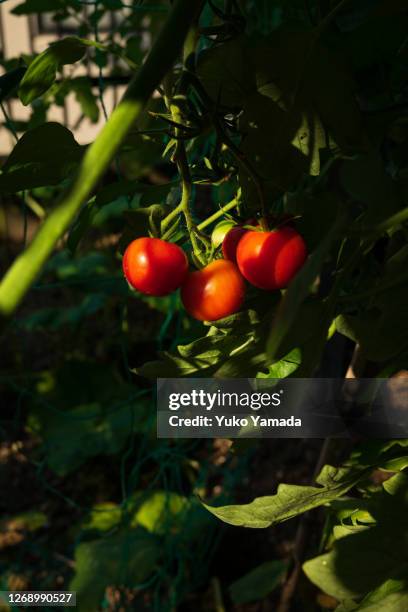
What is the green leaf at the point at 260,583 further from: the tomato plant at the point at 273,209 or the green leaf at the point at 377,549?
the green leaf at the point at 377,549

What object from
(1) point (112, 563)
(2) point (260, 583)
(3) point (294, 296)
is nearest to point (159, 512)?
(1) point (112, 563)

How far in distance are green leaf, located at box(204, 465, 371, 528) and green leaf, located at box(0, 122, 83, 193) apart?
Answer: 37 centimetres

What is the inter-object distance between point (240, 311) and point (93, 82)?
0.78 m

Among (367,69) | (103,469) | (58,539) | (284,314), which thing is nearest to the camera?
(284,314)

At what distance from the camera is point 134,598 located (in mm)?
1832

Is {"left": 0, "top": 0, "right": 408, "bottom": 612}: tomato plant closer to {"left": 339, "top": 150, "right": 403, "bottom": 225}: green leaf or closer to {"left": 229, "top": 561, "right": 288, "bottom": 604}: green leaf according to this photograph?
{"left": 339, "top": 150, "right": 403, "bottom": 225}: green leaf

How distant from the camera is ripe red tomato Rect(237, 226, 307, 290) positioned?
559 mm

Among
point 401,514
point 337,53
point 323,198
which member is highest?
point 337,53

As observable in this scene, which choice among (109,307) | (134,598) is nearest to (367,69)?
(134,598)

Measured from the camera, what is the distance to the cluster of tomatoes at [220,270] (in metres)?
0.56

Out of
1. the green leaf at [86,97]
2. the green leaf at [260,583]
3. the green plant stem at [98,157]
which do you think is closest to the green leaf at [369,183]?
the green plant stem at [98,157]

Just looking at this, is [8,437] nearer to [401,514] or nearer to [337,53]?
[401,514]

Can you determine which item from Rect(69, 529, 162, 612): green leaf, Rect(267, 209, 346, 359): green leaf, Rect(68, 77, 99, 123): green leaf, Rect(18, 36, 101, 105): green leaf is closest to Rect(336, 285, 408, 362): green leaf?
Rect(267, 209, 346, 359): green leaf

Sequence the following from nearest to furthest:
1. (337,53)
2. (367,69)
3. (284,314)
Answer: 1. (284,314)
2. (337,53)
3. (367,69)
